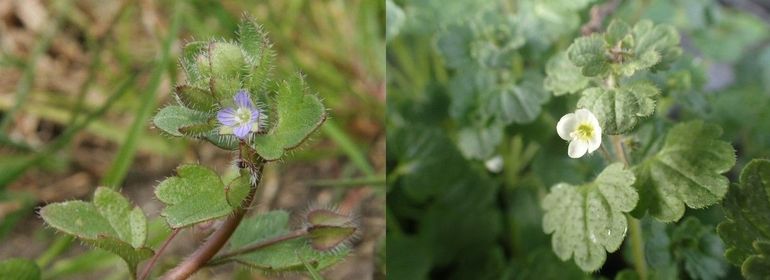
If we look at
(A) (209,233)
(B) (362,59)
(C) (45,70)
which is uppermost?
(C) (45,70)

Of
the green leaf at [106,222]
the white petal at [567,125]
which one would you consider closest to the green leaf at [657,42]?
the white petal at [567,125]

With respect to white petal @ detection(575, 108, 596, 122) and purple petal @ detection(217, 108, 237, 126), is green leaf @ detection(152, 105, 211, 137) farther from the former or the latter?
white petal @ detection(575, 108, 596, 122)

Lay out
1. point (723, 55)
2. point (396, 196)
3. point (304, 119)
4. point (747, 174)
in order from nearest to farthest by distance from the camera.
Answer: point (304, 119) → point (747, 174) → point (396, 196) → point (723, 55)

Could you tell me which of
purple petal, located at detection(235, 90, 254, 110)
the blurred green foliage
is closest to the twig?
the blurred green foliage

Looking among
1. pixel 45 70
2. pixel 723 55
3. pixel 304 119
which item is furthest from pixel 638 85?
pixel 45 70

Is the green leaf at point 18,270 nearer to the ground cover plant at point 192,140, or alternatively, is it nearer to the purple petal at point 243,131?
the ground cover plant at point 192,140

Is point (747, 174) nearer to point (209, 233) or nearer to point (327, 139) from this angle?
point (209, 233)

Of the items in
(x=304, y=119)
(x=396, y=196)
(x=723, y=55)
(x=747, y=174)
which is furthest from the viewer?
(x=723, y=55)
